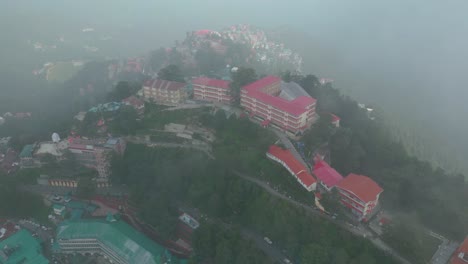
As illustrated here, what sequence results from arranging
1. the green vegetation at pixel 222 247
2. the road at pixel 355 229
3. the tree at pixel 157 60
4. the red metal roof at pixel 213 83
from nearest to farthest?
1. the road at pixel 355 229
2. the green vegetation at pixel 222 247
3. the red metal roof at pixel 213 83
4. the tree at pixel 157 60

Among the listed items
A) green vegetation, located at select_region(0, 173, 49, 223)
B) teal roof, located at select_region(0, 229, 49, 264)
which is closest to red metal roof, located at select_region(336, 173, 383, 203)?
teal roof, located at select_region(0, 229, 49, 264)

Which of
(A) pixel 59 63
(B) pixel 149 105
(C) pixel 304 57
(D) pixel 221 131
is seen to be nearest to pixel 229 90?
(D) pixel 221 131

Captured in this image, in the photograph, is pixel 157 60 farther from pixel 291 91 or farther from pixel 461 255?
pixel 461 255

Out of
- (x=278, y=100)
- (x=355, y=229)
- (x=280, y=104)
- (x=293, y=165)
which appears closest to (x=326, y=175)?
(x=293, y=165)

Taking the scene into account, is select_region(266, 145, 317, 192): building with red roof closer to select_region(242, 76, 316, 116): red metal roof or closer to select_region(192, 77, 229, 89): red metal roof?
select_region(242, 76, 316, 116): red metal roof

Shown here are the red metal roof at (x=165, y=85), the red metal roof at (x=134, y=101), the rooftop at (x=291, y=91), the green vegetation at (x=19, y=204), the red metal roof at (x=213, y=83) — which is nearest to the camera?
the green vegetation at (x=19, y=204)

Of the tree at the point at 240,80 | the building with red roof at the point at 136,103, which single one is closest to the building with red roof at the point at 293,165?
the tree at the point at 240,80

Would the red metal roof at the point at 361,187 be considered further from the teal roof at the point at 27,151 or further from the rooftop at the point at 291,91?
the teal roof at the point at 27,151
